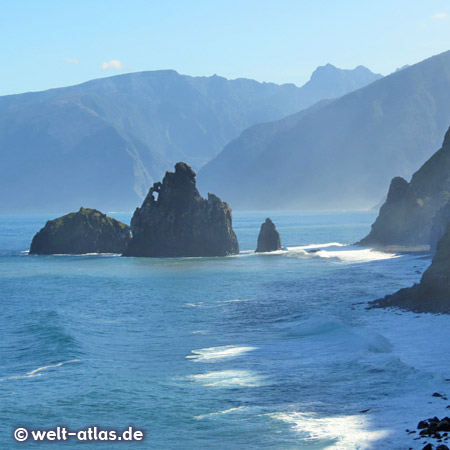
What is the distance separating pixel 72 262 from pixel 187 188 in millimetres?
22579

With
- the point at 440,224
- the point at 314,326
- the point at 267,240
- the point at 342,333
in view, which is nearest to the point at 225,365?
the point at 342,333

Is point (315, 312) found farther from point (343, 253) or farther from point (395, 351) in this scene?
point (343, 253)

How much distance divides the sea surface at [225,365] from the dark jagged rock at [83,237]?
50.9 metres

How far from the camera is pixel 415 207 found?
4978 inches

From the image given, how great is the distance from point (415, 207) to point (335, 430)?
338ft

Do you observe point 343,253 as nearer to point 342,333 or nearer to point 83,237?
point 83,237

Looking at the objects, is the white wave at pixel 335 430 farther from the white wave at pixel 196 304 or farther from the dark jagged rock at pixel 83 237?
the dark jagged rock at pixel 83 237

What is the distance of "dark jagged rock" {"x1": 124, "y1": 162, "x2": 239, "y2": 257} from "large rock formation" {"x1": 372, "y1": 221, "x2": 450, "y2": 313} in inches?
2525

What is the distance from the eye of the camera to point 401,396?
31359 mm

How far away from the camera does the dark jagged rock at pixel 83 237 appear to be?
12800 centimetres

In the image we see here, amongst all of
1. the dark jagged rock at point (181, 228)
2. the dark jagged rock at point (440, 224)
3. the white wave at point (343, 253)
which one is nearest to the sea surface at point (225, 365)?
the dark jagged rock at point (440, 224)

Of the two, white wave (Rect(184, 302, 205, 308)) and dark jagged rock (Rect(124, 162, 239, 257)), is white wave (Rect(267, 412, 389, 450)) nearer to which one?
white wave (Rect(184, 302, 205, 308))

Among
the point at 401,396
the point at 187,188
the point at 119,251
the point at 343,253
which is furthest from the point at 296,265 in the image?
the point at 401,396

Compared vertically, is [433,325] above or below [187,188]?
below
